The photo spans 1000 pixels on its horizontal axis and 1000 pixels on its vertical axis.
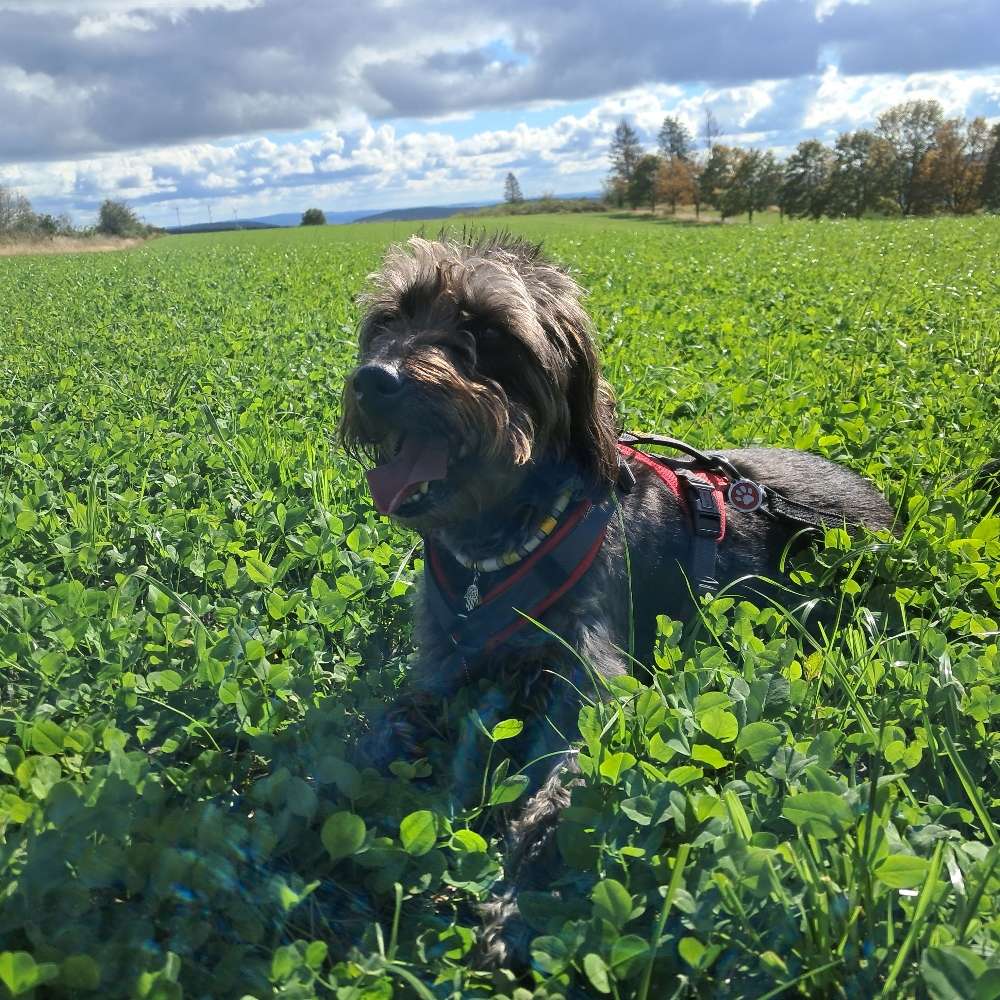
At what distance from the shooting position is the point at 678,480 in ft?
12.3

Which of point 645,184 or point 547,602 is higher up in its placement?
point 645,184

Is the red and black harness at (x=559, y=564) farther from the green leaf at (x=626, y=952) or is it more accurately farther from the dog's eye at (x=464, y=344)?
the green leaf at (x=626, y=952)

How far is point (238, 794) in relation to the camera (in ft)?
8.63

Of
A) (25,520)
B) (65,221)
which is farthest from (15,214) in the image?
(25,520)

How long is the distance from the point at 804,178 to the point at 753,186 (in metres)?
5.02

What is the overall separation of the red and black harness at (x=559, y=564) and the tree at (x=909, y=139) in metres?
85.6

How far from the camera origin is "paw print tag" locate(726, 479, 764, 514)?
12.5ft

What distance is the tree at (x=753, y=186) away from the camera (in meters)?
83.4

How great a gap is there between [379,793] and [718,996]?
1099mm

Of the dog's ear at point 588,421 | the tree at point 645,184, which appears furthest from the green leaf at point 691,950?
the tree at point 645,184

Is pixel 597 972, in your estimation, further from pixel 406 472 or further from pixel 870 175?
pixel 870 175

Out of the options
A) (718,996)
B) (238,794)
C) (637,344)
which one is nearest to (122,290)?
(637,344)

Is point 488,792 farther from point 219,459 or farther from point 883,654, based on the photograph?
point 219,459

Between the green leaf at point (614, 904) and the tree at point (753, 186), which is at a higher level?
the tree at point (753, 186)
